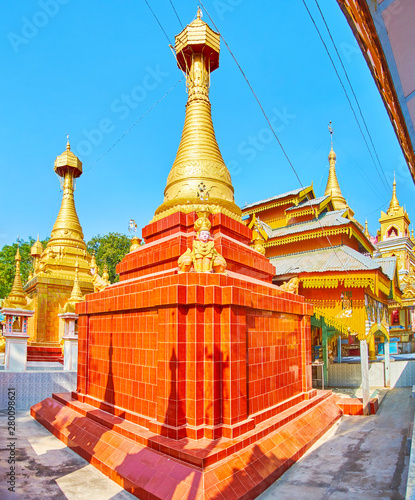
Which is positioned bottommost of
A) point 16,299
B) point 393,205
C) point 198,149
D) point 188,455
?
point 188,455

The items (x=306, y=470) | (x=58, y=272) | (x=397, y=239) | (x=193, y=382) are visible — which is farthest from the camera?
(x=397, y=239)

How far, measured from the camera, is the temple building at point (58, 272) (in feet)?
65.6

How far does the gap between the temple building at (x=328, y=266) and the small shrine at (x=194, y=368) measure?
2714 millimetres

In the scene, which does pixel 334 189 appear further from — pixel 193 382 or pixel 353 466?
pixel 193 382

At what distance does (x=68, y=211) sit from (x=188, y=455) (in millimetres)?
21700

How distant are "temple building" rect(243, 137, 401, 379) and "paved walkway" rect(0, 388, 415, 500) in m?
4.23

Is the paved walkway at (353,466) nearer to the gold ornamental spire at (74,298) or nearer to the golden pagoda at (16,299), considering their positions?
the gold ornamental spire at (74,298)

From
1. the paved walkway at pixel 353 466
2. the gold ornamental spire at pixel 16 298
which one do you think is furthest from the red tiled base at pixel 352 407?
the gold ornamental spire at pixel 16 298

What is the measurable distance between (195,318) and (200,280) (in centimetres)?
72

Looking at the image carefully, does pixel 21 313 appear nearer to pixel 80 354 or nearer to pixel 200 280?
pixel 80 354

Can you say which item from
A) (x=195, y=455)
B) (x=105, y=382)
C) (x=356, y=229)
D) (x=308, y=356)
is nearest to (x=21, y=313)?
(x=105, y=382)

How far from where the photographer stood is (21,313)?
16609 millimetres

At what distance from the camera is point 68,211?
80.8 ft

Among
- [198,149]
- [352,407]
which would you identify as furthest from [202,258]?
[352,407]
